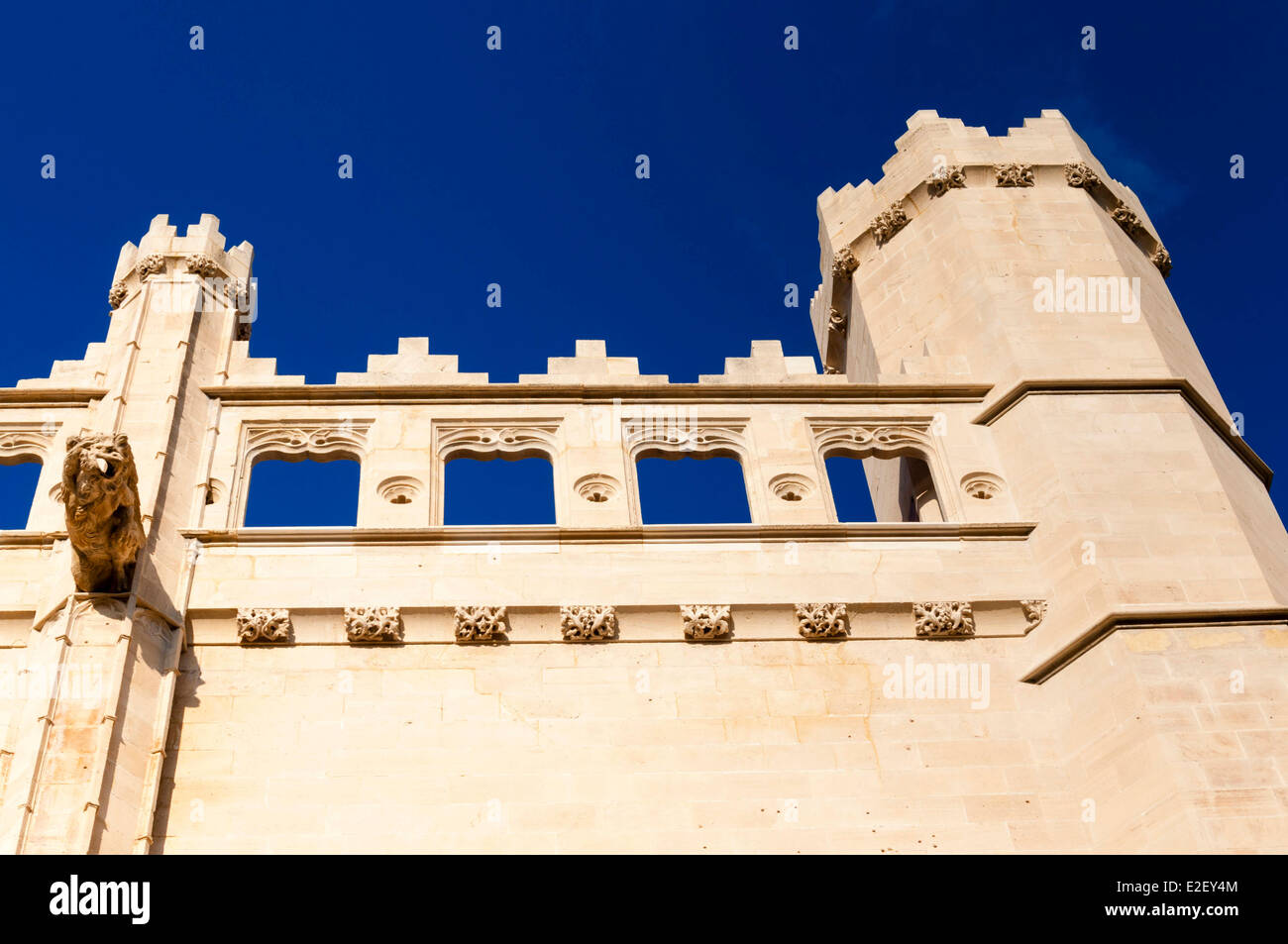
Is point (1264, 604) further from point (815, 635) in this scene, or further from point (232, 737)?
point (232, 737)

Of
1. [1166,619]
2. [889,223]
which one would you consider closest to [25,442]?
[889,223]

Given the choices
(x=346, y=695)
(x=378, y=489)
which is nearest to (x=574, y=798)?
(x=346, y=695)

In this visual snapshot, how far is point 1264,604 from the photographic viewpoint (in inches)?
573

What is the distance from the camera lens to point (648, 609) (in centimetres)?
1491

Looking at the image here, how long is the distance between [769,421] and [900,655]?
150 inches

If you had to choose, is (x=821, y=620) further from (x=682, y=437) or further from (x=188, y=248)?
(x=188, y=248)

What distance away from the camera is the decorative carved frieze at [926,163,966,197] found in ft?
67.9

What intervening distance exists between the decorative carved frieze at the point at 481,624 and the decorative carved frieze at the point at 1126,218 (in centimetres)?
1097

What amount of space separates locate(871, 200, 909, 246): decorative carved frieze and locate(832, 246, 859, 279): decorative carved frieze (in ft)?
1.73

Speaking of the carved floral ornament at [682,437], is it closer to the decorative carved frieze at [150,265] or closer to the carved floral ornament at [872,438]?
the carved floral ornament at [872,438]

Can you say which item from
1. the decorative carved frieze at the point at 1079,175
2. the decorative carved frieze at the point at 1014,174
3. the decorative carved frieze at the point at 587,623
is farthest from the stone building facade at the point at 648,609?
the decorative carved frieze at the point at 1079,175

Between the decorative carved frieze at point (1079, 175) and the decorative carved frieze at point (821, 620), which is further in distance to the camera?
the decorative carved frieze at point (1079, 175)

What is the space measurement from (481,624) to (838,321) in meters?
10.4

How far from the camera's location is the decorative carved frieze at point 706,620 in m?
14.8
